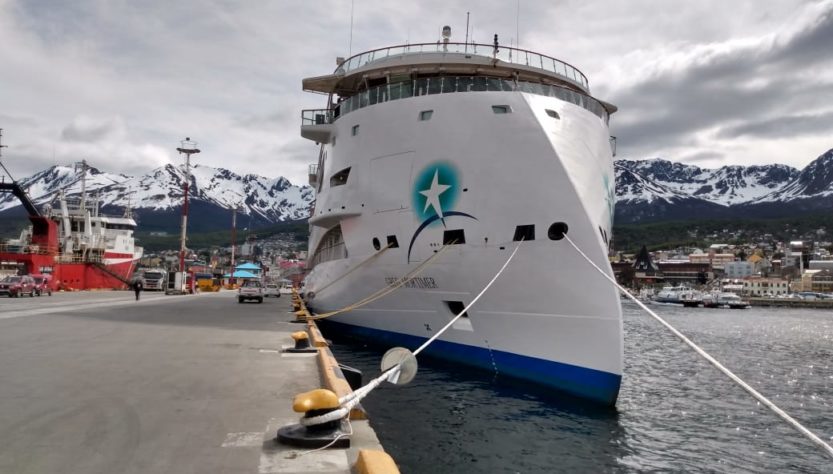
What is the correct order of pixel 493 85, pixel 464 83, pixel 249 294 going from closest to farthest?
pixel 493 85 → pixel 464 83 → pixel 249 294

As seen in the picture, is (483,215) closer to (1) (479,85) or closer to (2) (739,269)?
(1) (479,85)

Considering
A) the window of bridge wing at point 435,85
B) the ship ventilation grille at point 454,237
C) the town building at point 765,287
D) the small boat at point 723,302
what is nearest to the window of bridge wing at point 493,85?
the window of bridge wing at point 435,85

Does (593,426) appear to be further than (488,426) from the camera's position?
Yes

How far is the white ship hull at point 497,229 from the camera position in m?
12.8

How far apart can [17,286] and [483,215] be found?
1381 inches

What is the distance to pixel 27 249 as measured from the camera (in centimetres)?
4706

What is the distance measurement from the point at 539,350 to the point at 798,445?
537cm

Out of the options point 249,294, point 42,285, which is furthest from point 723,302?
point 42,285

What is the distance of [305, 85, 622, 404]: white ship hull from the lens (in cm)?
1284

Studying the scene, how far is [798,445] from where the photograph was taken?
37.3 ft

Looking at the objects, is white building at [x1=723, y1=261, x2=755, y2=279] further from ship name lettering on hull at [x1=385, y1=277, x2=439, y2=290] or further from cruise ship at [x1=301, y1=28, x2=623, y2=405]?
ship name lettering on hull at [x1=385, y1=277, x2=439, y2=290]

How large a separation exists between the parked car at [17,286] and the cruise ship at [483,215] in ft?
92.3

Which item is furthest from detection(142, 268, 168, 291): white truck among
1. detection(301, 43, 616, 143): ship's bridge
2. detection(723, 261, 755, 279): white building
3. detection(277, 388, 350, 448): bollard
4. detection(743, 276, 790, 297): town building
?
detection(723, 261, 755, 279): white building

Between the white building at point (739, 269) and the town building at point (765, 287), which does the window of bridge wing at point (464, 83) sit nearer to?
the town building at point (765, 287)
